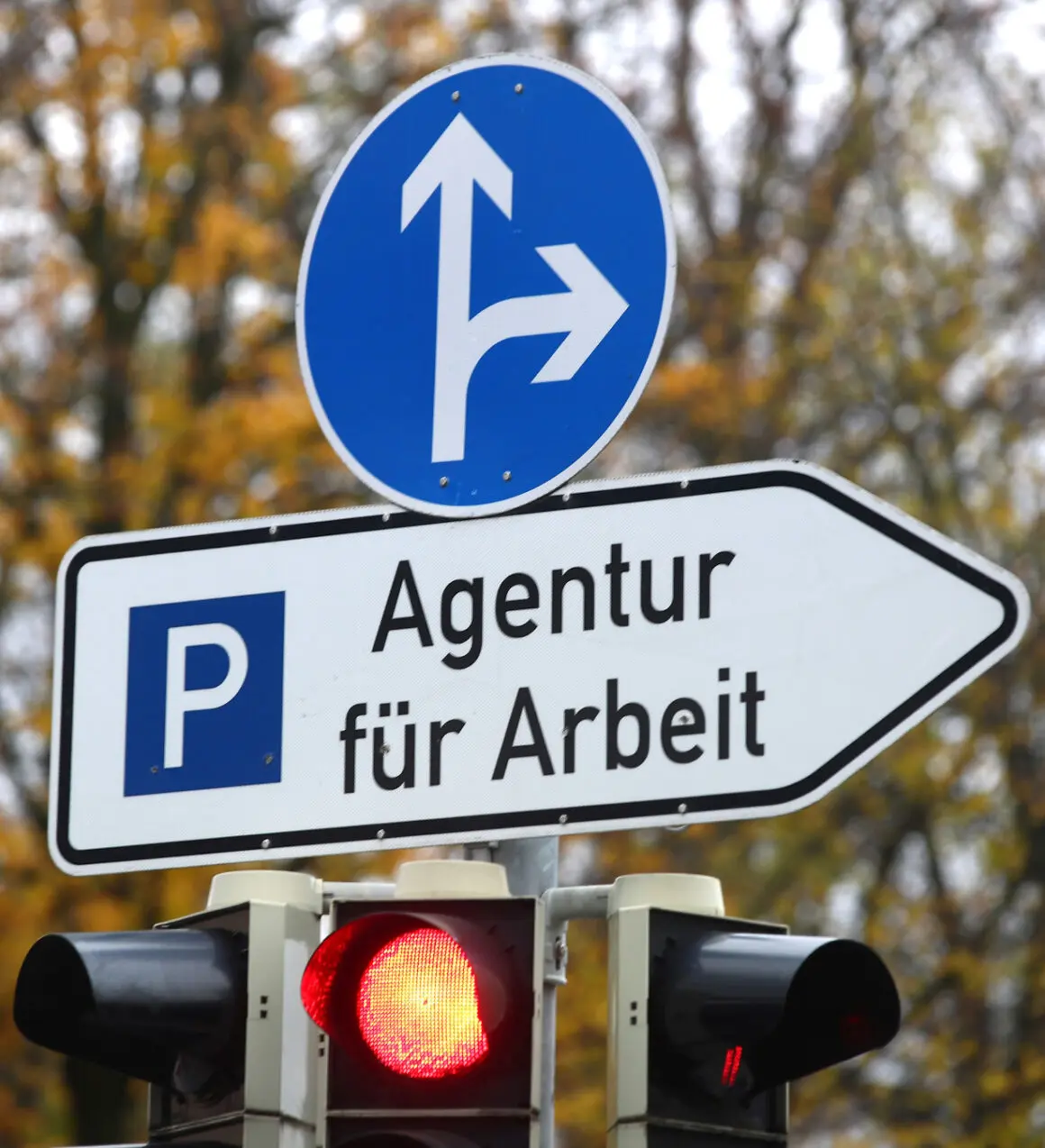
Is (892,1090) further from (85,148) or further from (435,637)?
(435,637)

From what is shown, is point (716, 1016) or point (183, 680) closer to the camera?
point (716, 1016)

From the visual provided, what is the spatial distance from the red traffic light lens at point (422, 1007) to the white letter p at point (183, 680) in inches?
17.9

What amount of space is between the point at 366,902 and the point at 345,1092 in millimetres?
214

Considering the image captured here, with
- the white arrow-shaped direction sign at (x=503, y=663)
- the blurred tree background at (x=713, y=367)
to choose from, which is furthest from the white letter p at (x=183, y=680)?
the blurred tree background at (x=713, y=367)

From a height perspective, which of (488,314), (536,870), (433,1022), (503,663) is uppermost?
(488,314)

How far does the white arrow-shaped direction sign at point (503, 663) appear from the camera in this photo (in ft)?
8.53

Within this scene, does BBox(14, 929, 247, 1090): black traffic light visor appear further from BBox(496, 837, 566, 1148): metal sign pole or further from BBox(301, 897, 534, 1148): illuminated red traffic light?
BBox(496, 837, 566, 1148): metal sign pole

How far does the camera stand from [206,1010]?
274cm

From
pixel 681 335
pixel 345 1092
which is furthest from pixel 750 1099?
pixel 681 335

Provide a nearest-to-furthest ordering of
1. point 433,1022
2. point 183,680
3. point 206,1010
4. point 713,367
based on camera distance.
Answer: point 433,1022
point 206,1010
point 183,680
point 713,367

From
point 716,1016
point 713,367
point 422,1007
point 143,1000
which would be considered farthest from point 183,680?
point 713,367

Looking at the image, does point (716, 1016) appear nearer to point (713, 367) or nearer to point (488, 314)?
point (488, 314)

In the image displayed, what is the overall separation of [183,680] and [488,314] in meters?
0.60

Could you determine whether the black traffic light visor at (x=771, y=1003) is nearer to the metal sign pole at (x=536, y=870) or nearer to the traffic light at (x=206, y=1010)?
the metal sign pole at (x=536, y=870)
